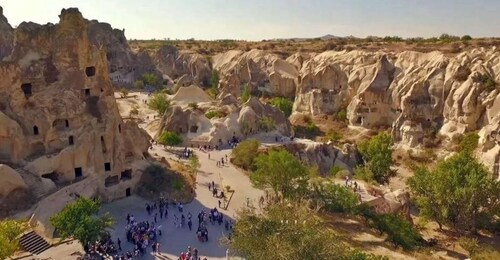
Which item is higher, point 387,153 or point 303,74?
point 303,74

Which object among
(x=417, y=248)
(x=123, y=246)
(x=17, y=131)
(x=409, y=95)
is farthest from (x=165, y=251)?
(x=409, y=95)

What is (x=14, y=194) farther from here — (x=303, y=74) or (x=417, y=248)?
(x=303, y=74)

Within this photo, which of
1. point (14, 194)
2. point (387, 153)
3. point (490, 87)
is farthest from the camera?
point (490, 87)

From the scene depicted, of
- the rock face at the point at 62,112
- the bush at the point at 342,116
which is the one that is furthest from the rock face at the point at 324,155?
the rock face at the point at 62,112

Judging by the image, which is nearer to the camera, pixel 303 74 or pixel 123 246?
pixel 123 246

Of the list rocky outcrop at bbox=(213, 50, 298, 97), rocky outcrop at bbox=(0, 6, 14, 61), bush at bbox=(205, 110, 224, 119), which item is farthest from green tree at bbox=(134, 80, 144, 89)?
bush at bbox=(205, 110, 224, 119)

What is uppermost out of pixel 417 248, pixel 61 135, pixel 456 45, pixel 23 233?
pixel 456 45

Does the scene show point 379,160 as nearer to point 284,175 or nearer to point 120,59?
point 284,175
